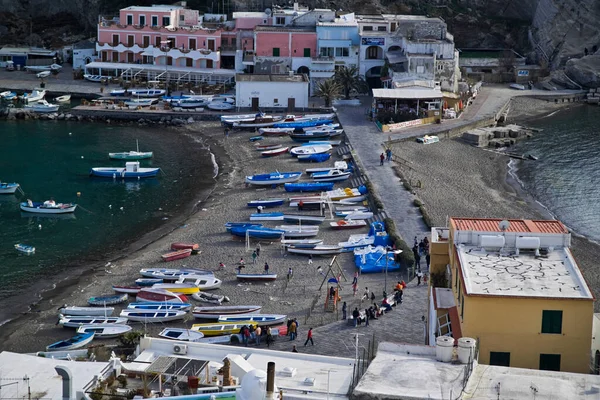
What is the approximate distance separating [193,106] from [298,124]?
27.7 feet

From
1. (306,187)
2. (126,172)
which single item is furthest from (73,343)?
(126,172)

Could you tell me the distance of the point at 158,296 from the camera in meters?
39.9

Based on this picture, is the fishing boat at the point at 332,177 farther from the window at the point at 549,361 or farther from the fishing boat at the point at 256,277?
the window at the point at 549,361

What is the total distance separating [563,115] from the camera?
72500 mm

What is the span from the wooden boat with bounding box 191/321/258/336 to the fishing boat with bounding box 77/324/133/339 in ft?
7.65

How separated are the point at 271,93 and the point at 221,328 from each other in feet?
116

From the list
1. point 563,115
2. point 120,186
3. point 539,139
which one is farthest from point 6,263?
point 563,115

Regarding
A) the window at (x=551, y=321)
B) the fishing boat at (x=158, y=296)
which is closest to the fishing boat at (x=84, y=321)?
the fishing boat at (x=158, y=296)

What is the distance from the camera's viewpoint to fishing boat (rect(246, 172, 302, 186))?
55062mm

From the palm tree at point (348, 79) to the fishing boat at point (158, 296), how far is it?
33.2 metres

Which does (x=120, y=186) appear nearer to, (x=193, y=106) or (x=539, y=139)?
(x=193, y=106)

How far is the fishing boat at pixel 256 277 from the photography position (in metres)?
41.9

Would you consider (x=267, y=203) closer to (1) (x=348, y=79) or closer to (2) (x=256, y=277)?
(2) (x=256, y=277)

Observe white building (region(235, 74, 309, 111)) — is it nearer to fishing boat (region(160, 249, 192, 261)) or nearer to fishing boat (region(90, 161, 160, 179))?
fishing boat (region(90, 161, 160, 179))
